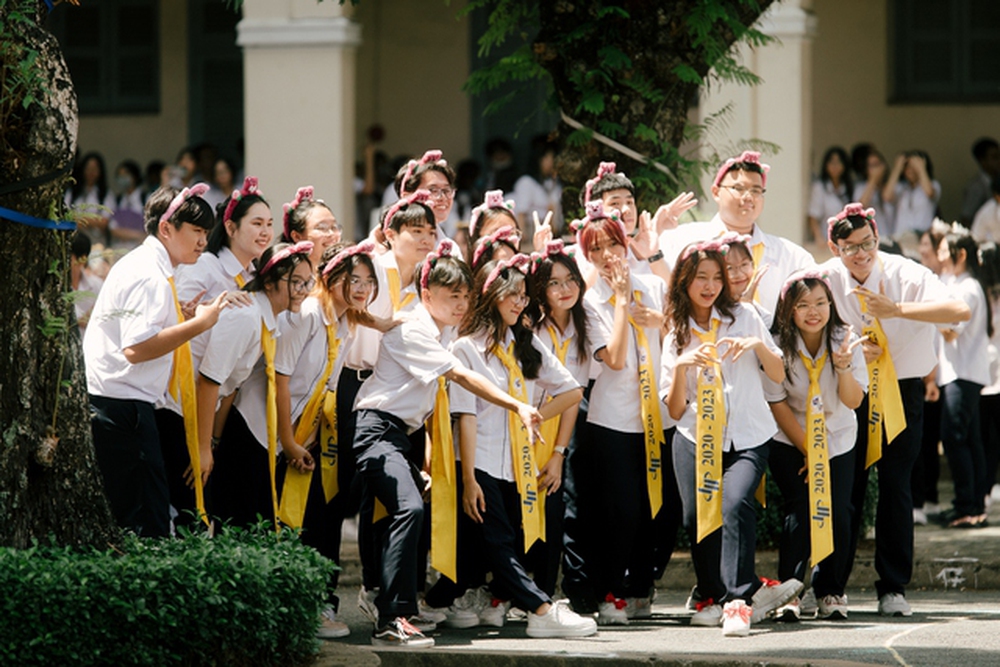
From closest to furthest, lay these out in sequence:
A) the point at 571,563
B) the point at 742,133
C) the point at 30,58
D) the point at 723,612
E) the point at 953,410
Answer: the point at 30,58
the point at 723,612
the point at 571,563
the point at 953,410
the point at 742,133

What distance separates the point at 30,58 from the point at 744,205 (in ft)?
11.8

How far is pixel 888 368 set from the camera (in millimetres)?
7863

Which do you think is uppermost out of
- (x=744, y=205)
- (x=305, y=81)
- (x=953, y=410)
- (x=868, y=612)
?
(x=305, y=81)

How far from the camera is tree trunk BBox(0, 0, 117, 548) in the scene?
5.84 metres

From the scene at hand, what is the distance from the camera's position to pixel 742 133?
1426cm

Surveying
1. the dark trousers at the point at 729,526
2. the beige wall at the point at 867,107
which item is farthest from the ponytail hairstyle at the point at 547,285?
the beige wall at the point at 867,107

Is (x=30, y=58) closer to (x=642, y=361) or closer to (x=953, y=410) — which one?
(x=642, y=361)

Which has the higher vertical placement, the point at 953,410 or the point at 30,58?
the point at 30,58

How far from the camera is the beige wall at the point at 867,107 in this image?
54.6 ft

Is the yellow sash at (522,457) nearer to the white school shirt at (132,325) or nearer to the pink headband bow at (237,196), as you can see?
the pink headband bow at (237,196)

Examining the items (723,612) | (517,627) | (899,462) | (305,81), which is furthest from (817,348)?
(305,81)

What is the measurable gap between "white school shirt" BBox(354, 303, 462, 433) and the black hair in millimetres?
903

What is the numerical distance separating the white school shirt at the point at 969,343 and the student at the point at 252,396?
5.03 metres

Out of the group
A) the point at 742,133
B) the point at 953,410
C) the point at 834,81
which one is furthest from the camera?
the point at 834,81
